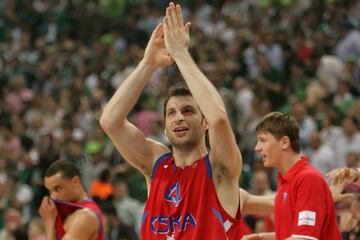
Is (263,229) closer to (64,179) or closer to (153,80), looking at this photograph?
(64,179)

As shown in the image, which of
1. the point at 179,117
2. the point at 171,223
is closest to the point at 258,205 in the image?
the point at 171,223

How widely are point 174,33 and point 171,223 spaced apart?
117cm

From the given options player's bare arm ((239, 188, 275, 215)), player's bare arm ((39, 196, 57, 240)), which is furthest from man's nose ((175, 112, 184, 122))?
player's bare arm ((39, 196, 57, 240))

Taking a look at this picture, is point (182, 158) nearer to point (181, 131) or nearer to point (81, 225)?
point (181, 131)

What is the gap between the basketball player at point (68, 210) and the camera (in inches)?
284

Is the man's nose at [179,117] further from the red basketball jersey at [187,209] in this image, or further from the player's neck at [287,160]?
the player's neck at [287,160]

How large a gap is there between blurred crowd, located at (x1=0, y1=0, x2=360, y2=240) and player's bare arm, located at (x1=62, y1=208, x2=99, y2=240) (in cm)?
264

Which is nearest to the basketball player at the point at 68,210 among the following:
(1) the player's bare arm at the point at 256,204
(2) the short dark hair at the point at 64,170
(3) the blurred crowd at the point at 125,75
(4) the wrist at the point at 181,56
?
(2) the short dark hair at the point at 64,170

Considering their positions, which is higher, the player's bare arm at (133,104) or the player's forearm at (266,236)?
the player's bare arm at (133,104)

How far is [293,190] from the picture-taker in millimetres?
5770

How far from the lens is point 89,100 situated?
16.1 meters

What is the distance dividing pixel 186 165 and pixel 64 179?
2.11 m

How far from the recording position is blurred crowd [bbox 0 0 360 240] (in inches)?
491

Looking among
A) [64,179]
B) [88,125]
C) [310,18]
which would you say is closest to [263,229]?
[64,179]
